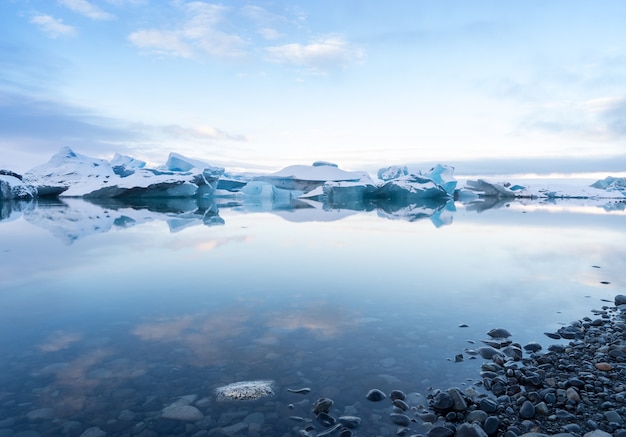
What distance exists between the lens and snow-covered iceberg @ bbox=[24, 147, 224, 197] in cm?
2847

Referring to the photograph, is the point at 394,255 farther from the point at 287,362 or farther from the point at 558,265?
the point at 287,362

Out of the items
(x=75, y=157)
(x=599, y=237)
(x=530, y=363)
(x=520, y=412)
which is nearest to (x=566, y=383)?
(x=530, y=363)

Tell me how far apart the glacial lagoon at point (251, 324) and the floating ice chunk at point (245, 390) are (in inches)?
2.1

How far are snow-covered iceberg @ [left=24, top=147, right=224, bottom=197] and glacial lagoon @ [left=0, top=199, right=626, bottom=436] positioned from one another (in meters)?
21.9

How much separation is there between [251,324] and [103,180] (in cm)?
3199

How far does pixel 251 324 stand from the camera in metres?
3.63

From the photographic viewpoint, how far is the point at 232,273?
566cm

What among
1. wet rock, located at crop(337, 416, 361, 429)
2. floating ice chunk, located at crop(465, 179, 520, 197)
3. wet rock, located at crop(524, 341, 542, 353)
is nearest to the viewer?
wet rock, located at crop(337, 416, 361, 429)

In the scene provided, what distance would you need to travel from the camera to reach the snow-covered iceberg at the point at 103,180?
28469 millimetres

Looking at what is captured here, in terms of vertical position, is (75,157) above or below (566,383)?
above

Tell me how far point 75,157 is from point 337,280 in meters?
38.9

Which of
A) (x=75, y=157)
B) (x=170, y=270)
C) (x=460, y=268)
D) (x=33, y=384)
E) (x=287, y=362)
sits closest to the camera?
(x=33, y=384)

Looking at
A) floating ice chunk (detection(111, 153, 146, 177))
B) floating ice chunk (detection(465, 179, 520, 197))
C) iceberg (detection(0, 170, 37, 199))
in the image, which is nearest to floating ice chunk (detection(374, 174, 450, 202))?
floating ice chunk (detection(465, 179, 520, 197))

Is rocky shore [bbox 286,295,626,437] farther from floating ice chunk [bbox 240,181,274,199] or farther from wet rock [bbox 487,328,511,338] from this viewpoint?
floating ice chunk [bbox 240,181,274,199]
